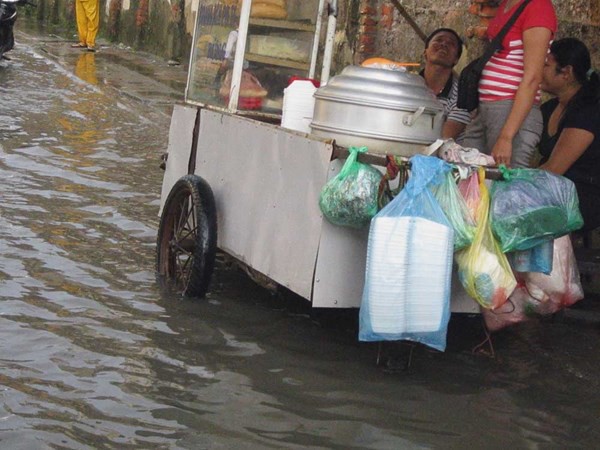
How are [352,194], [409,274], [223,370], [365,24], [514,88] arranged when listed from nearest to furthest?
[409,274] → [352,194] → [223,370] → [514,88] → [365,24]

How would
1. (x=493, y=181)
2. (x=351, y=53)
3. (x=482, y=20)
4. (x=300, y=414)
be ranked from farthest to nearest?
(x=351, y=53), (x=482, y=20), (x=493, y=181), (x=300, y=414)

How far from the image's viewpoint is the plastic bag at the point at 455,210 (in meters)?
4.32

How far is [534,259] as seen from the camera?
461 centimetres

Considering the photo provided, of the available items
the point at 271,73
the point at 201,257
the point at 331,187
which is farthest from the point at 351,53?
the point at 331,187

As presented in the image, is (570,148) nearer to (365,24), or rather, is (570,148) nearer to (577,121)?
(577,121)

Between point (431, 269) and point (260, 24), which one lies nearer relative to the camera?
point (431, 269)

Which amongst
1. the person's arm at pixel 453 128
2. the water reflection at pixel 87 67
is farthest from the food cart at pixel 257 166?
the water reflection at pixel 87 67

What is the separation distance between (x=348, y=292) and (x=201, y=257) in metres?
0.96

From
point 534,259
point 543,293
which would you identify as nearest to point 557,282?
point 543,293

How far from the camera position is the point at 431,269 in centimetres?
418

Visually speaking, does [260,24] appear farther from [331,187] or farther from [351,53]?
[351,53]

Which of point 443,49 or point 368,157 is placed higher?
point 443,49

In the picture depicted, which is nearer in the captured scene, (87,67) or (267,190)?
(267,190)

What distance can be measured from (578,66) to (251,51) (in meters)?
1.68
